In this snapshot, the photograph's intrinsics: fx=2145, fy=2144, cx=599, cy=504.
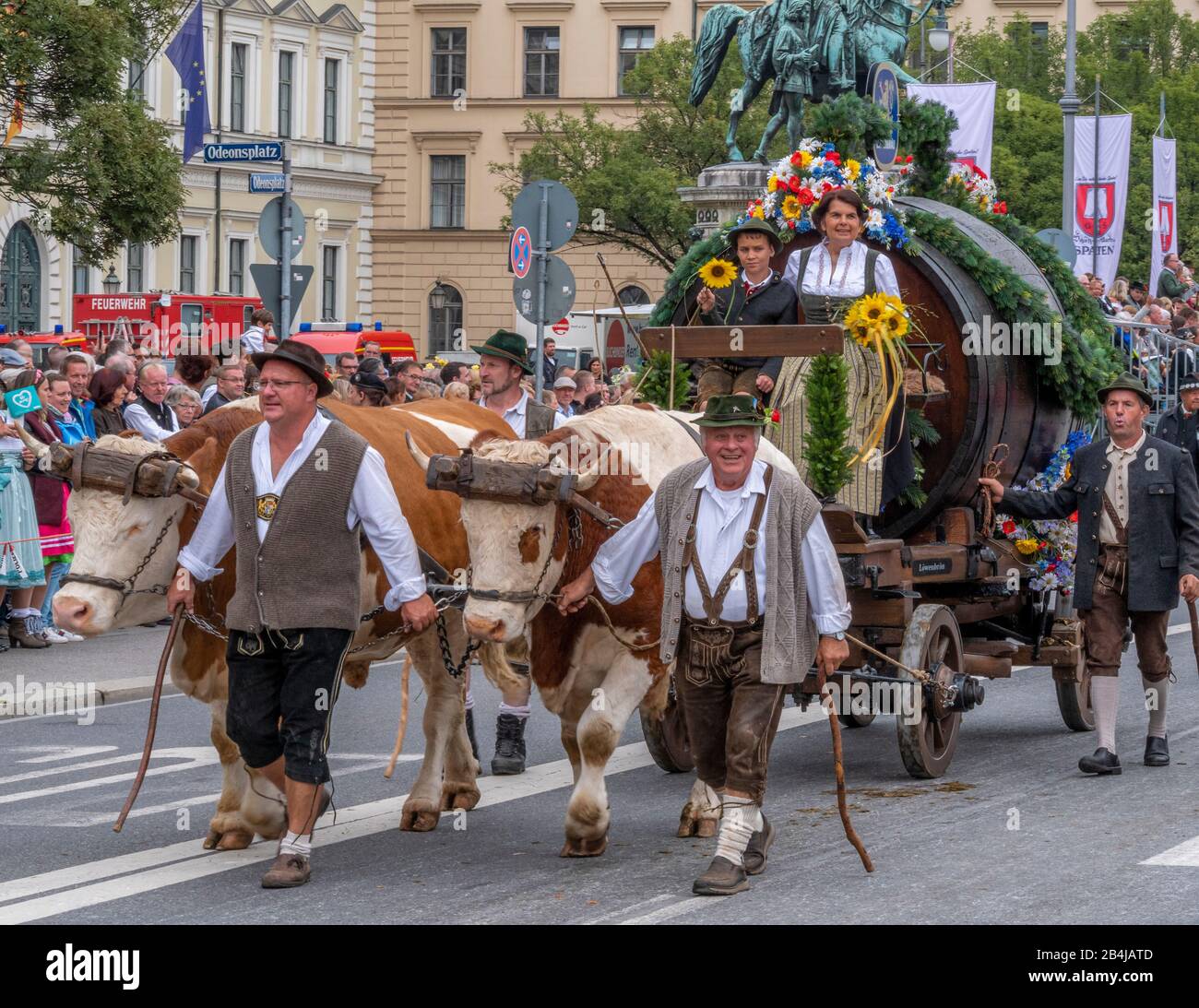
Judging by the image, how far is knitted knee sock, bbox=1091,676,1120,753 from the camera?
1029 centimetres

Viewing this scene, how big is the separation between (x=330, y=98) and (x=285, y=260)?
4178 cm

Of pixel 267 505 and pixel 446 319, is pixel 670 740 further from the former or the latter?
pixel 446 319

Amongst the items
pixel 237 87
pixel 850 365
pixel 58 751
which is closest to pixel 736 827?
pixel 850 365

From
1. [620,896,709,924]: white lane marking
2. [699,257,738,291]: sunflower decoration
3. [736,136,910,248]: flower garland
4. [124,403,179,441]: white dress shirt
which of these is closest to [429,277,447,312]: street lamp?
[124,403,179,441]: white dress shirt

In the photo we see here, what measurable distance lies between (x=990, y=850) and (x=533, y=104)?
5347cm

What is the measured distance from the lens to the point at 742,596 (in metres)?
7.75

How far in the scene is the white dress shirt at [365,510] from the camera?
788cm

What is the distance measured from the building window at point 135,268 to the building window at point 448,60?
1491 centimetres

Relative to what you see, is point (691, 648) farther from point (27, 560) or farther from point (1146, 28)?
point (1146, 28)

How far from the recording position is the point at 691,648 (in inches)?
311

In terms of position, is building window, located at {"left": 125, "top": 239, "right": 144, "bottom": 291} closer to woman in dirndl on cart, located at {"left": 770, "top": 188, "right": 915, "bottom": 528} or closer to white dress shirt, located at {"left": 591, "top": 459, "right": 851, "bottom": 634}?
woman in dirndl on cart, located at {"left": 770, "top": 188, "right": 915, "bottom": 528}

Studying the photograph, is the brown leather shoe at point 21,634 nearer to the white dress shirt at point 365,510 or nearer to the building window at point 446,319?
the white dress shirt at point 365,510

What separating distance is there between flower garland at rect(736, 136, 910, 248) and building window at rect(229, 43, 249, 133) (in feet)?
139
